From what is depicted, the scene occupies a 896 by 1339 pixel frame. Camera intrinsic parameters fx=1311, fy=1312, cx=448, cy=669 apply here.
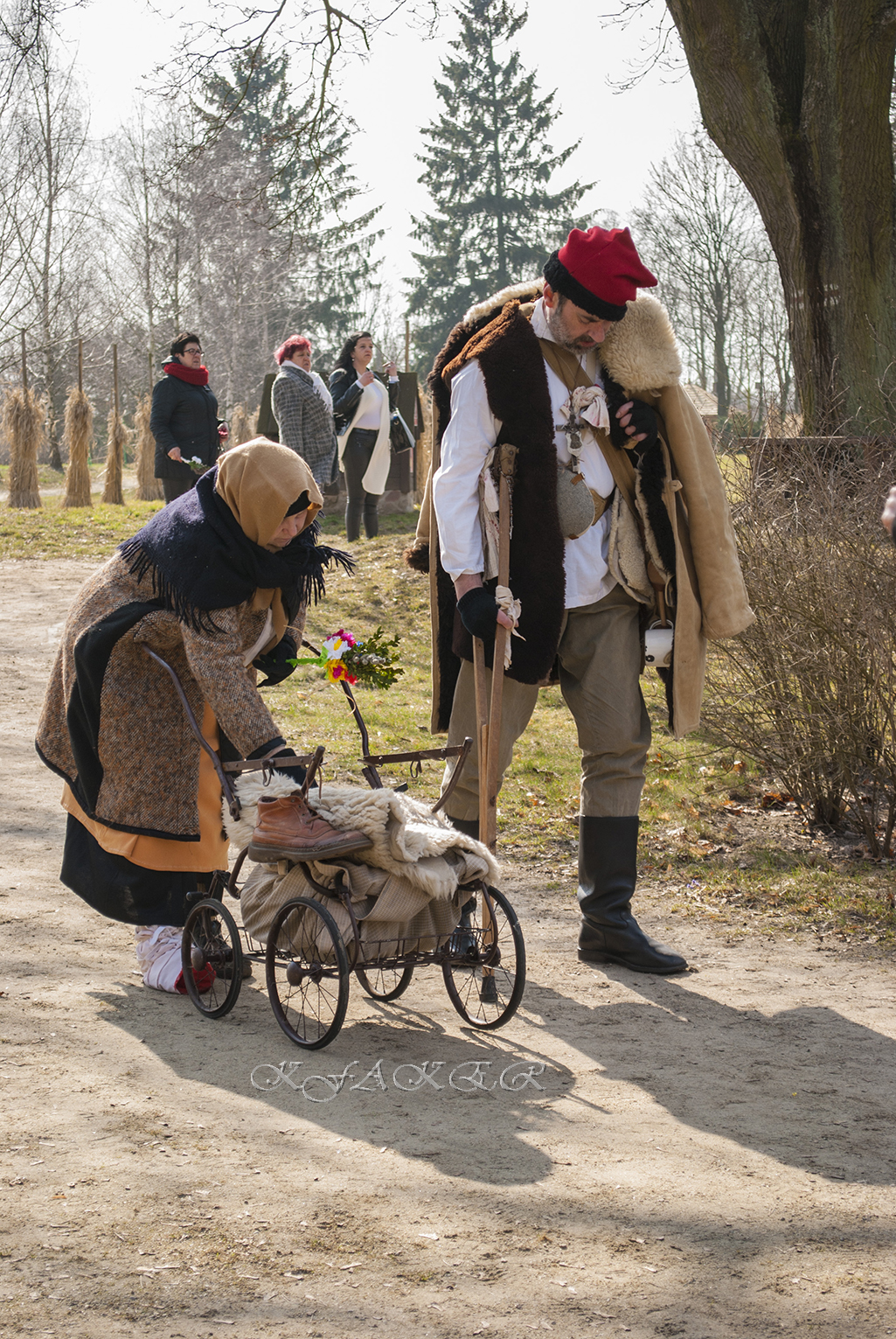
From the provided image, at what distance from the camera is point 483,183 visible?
43.5m

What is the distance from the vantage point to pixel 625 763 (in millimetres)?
4281

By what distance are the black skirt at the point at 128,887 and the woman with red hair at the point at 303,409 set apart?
7.32 metres

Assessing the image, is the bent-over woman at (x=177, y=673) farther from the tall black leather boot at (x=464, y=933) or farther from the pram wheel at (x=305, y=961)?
the tall black leather boot at (x=464, y=933)

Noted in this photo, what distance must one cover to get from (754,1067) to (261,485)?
2.08 m

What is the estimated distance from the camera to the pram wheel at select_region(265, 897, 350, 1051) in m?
3.37

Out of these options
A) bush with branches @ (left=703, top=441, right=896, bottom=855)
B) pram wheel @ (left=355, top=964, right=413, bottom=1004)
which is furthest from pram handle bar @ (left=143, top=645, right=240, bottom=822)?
bush with branches @ (left=703, top=441, right=896, bottom=855)

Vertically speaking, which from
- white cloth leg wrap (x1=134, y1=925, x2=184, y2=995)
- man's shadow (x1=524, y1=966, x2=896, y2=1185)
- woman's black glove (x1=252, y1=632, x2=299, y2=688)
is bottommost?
man's shadow (x1=524, y1=966, x2=896, y2=1185)

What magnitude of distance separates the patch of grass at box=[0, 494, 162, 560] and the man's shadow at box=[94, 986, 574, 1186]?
11262 mm

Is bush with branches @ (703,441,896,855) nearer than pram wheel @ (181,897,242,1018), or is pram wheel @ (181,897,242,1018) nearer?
pram wheel @ (181,897,242,1018)

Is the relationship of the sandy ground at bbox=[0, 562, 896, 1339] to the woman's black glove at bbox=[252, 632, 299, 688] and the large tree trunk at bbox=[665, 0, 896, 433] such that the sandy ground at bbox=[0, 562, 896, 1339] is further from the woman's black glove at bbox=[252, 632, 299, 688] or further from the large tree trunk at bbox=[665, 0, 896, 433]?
the large tree trunk at bbox=[665, 0, 896, 433]

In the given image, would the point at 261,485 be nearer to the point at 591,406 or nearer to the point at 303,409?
the point at 591,406

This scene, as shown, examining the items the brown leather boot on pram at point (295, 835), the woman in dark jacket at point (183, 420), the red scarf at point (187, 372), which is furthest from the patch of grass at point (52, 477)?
the brown leather boot on pram at point (295, 835)

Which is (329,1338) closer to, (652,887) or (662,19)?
(652,887)

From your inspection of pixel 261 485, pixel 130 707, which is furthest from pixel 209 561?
pixel 130 707
